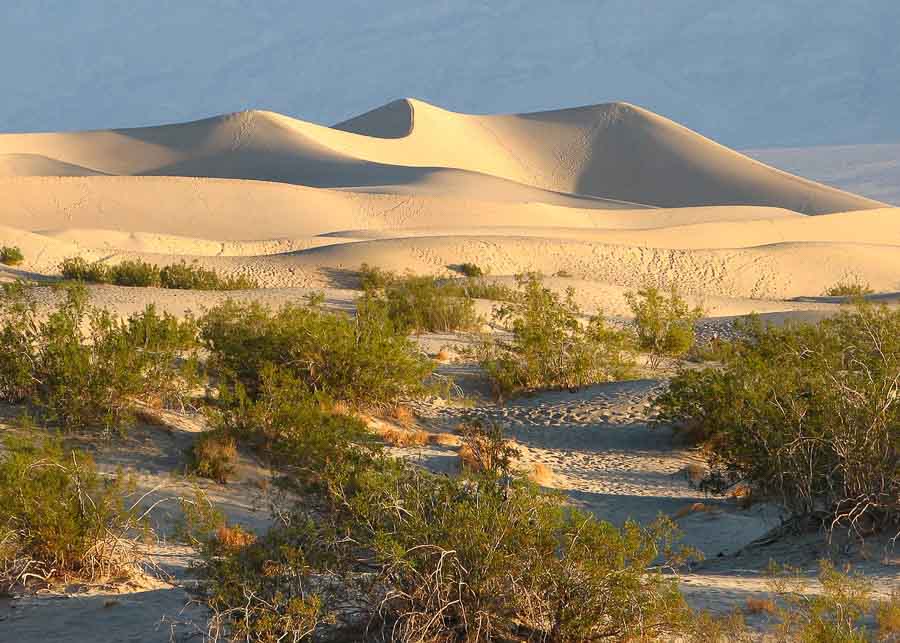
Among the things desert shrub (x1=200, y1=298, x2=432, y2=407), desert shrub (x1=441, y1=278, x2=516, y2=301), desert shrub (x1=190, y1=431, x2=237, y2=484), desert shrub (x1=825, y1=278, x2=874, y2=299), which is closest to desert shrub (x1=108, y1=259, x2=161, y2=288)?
desert shrub (x1=441, y1=278, x2=516, y2=301)

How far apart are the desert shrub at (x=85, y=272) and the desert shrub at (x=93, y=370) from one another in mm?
10811

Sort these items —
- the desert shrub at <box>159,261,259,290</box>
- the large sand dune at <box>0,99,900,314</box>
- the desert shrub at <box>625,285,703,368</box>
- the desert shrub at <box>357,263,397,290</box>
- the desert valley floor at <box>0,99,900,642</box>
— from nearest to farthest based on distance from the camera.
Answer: the desert valley floor at <box>0,99,900,642</box> < the desert shrub at <box>625,285,703,368</box> < the desert shrub at <box>159,261,259,290</box> < the desert shrub at <box>357,263,397,290</box> < the large sand dune at <box>0,99,900,314</box>

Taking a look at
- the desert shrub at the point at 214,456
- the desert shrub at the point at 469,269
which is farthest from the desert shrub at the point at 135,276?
the desert shrub at the point at 214,456

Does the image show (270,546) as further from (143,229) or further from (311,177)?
(311,177)

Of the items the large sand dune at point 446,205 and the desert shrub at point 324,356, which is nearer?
the desert shrub at point 324,356

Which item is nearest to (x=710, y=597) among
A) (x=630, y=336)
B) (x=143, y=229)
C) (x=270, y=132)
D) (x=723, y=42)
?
(x=630, y=336)

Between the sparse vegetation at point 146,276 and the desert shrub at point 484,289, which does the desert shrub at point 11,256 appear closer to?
the sparse vegetation at point 146,276

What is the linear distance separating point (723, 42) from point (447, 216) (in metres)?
114

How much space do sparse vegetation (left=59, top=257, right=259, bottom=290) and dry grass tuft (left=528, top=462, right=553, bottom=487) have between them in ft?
41.2

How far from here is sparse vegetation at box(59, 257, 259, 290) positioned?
2245 centimetres

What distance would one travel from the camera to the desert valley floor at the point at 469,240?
9.52 meters

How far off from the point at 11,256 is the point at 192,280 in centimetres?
569

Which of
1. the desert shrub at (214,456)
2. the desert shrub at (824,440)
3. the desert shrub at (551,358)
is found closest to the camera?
the desert shrub at (824,440)

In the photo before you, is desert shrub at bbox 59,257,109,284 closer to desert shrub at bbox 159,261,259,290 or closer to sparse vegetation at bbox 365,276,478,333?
desert shrub at bbox 159,261,259,290
